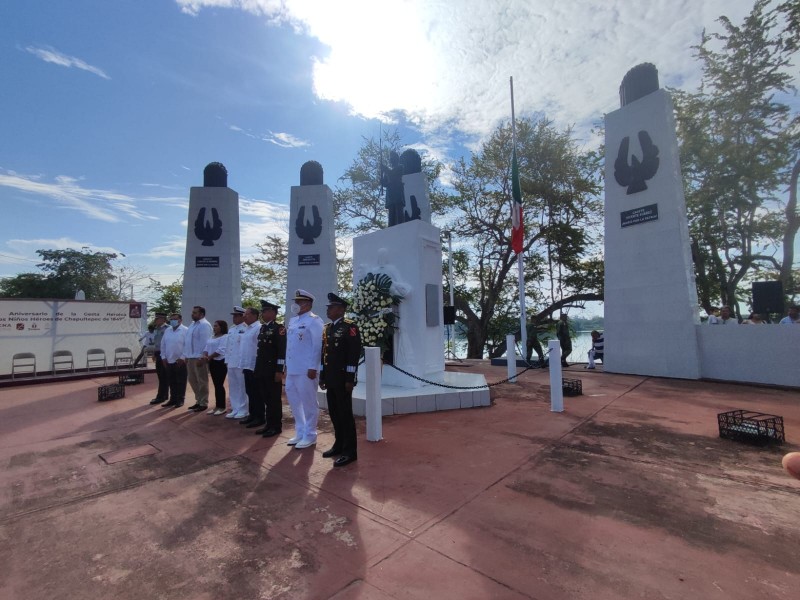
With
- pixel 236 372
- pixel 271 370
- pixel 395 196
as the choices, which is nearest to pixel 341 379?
pixel 271 370

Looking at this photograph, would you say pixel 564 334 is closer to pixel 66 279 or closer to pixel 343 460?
pixel 343 460

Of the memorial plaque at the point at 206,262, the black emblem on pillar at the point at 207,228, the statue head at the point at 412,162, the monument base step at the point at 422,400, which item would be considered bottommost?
the monument base step at the point at 422,400

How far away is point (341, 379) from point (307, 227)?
1172 centimetres

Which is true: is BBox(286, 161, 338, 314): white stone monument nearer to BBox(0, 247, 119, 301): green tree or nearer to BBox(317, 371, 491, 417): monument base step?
BBox(317, 371, 491, 417): monument base step

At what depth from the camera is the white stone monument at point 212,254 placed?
43.1ft

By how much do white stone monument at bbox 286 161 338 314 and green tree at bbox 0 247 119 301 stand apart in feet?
79.7

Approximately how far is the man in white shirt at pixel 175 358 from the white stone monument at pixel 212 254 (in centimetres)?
656

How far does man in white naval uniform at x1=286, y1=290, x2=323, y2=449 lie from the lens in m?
4.36

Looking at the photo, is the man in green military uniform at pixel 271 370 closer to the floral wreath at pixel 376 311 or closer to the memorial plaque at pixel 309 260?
the floral wreath at pixel 376 311

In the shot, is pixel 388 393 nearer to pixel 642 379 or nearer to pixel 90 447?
pixel 90 447

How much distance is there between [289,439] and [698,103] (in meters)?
21.4

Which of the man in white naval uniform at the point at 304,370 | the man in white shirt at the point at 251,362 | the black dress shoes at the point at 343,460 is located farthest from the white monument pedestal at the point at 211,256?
the black dress shoes at the point at 343,460

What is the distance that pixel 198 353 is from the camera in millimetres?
6527

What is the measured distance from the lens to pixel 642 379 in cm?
865
